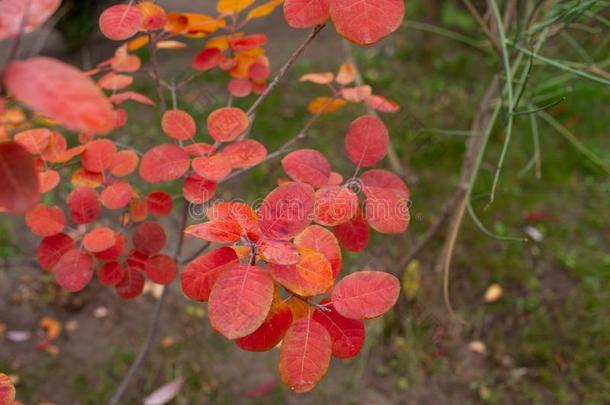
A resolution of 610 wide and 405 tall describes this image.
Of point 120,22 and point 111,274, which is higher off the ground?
point 120,22

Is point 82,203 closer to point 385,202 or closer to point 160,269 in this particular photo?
point 160,269

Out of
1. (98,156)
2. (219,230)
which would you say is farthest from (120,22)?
(219,230)

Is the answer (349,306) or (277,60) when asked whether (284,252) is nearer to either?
(349,306)

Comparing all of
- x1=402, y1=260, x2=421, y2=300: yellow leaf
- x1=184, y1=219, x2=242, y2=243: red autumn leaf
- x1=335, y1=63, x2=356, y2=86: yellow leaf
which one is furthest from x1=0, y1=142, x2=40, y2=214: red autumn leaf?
x1=402, y1=260, x2=421, y2=300: yellow leaf

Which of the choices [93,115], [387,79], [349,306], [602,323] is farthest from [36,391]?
[387,79]

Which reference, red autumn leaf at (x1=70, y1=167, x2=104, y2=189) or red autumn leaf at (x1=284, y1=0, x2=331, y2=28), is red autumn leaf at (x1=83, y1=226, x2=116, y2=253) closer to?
red autumn leaf at (x1=70, y1=167, x2=104, y2=189)

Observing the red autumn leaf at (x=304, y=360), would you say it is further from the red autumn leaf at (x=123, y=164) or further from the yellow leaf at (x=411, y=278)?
the yellow leaf at (x=411, y=278)

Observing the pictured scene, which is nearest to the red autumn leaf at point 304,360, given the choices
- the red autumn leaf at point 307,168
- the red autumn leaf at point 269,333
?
the red autumn leaf at point 269,333
